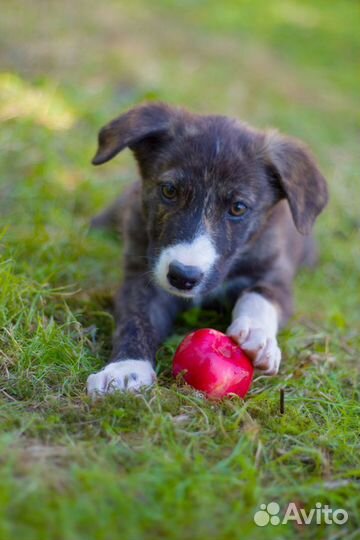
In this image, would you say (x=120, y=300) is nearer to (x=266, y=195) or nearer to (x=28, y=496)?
(x=266, y=195)

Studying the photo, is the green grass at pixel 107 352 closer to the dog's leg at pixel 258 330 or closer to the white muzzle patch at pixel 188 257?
the dog's leg at pixel 258 330

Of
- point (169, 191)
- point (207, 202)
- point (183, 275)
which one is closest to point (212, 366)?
point (183, 275)

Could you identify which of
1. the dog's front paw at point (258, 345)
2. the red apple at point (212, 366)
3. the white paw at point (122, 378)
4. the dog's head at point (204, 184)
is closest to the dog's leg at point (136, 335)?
the white paw at point (122, 378)

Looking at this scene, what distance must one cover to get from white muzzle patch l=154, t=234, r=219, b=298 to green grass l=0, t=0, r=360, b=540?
1.50 feet

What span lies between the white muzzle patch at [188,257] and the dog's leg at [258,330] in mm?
311

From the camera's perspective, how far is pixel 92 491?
219 centimetres

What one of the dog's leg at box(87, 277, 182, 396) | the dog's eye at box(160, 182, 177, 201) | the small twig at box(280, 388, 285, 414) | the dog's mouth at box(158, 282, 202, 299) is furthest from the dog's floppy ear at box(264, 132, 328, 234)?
the small twig at box(280, 388, 285, 414)

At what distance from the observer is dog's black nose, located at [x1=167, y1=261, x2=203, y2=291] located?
3320 millimetres

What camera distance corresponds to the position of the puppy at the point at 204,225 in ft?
11.3

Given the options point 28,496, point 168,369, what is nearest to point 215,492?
point 28,496

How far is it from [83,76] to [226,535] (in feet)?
22.1

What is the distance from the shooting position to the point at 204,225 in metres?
3.56

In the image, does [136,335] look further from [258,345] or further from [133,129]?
[133,129]

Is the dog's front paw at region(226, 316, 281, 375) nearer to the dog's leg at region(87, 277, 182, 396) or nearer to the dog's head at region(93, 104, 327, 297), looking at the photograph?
the dog's head at region(93, 104, 327, 297)
